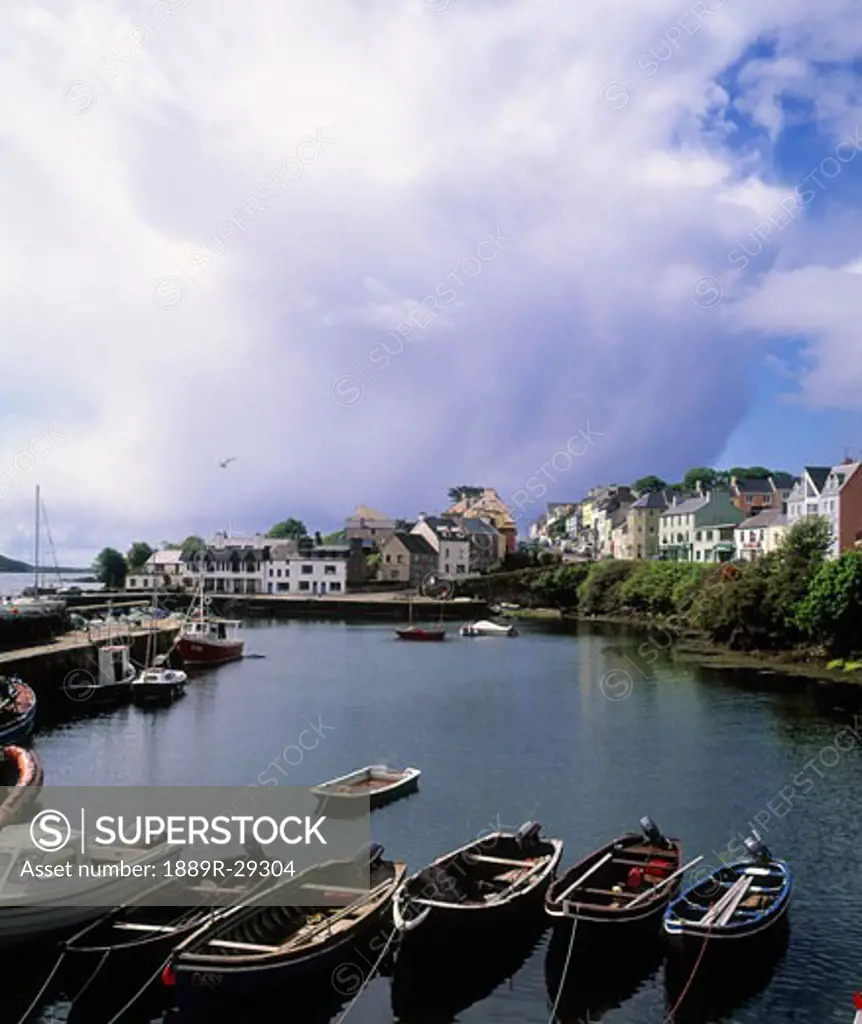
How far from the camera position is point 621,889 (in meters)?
23.0

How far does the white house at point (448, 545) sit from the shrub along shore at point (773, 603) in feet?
158

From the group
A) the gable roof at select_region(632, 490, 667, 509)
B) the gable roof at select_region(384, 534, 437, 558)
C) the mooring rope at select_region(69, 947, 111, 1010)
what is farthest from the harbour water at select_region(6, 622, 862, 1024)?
the gable roof at select_region(384, 534, 437, 558)

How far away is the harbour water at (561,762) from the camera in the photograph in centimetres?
2012

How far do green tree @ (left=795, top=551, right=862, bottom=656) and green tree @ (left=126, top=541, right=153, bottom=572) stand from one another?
136m

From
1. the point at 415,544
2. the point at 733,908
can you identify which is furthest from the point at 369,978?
the point at 415,544

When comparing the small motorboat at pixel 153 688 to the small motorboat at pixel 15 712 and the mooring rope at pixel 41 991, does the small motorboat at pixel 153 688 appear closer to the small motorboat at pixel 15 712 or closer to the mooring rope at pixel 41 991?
the small motorboat at pixel 15 712

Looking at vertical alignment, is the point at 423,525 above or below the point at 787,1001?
above

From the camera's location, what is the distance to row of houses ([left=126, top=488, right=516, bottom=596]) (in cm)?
15850

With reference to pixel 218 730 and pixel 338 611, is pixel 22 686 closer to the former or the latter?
pixel 218 730

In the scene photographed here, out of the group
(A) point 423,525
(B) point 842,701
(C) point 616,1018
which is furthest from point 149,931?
(A) point 423,525

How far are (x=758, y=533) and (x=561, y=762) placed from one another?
279 ft

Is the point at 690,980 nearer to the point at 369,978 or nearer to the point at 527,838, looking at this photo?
the point at 527,838

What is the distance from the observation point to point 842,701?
176 feet

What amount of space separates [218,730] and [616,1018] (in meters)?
33.2
